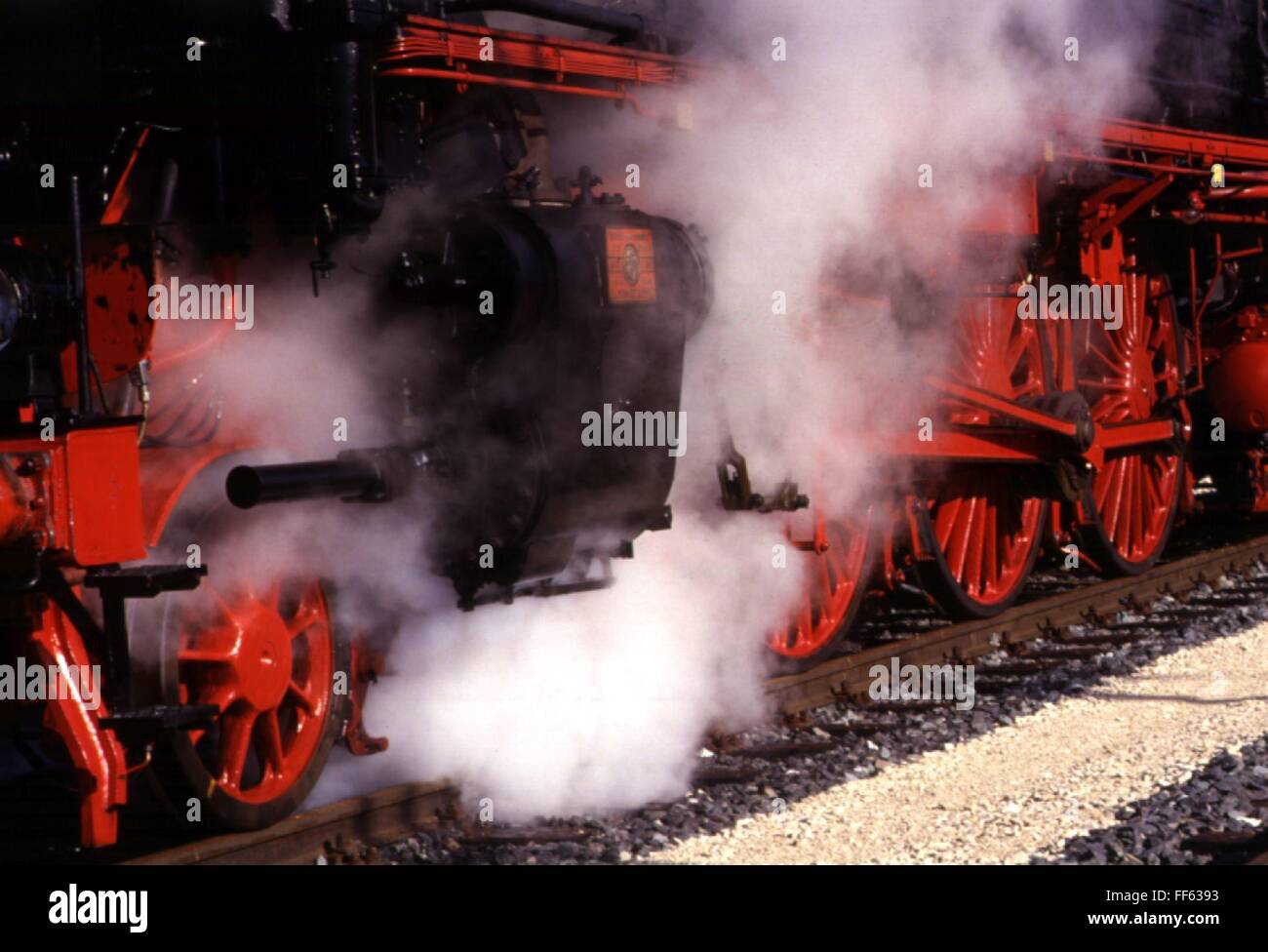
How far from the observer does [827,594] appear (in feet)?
21.1

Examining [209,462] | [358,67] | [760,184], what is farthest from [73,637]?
[760,184]

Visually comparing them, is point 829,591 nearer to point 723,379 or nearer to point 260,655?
point 723,379

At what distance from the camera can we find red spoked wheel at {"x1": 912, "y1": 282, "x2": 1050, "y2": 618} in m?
7.06

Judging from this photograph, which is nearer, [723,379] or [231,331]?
[231,331]

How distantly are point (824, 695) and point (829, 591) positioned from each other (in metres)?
0.52

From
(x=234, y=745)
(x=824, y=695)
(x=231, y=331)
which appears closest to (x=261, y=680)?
(x=234, y=745)

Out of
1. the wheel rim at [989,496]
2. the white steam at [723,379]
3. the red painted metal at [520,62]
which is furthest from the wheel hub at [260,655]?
the wheel rim at [989,496]

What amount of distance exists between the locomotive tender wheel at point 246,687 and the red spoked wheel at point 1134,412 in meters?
4.43

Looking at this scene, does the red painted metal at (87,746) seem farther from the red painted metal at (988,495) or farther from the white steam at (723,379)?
the red painted metal at (988,495)

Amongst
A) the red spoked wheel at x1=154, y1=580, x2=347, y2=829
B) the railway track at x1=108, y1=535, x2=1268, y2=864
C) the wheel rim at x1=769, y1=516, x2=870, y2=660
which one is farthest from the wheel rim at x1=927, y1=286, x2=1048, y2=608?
the red spoked wheel at x1=154, y1=580, x2=347, y2=829

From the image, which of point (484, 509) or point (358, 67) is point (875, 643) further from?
point (358, 67)

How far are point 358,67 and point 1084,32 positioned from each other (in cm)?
421

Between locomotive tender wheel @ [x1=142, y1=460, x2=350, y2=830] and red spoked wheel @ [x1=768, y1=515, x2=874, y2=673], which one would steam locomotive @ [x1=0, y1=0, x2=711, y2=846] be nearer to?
locomotive tender wheel @ [x1=142, y1=460, x2=350, y2=830]

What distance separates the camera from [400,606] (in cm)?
473
